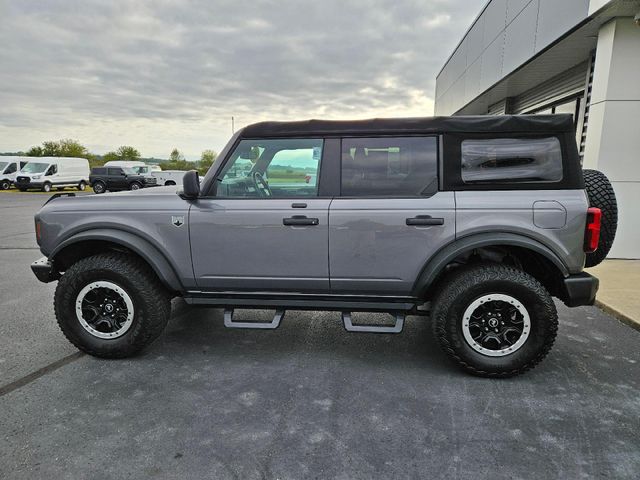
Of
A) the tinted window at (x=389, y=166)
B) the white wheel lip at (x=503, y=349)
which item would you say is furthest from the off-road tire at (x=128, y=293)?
the white wheel lip at (x=503, y=349)

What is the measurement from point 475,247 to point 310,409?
1640mm

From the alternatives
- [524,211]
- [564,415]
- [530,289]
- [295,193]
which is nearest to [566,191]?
[524,211]

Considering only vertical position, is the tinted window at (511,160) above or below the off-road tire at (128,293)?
above

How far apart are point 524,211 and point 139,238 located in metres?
3.01

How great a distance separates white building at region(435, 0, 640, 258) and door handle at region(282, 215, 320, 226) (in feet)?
18.9

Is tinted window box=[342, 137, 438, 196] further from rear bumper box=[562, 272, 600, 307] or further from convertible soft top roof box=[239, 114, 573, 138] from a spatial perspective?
rear bumper box=[562, 272, 600, 307]

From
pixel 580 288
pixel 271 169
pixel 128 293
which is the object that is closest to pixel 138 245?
pixel 128 293

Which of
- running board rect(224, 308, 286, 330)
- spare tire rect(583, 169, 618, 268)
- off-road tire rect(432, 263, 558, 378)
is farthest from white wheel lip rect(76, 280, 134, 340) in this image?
spare tire rect(583, 169, 618, 268)

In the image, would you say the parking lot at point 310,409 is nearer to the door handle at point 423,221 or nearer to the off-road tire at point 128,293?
the off-road tire at point 128,293

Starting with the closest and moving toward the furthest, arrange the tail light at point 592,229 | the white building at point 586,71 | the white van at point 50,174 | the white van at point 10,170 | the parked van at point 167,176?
the tail light at point 592,229, the white building at point 586,71, the white van at point 50,174, the white van at point 10,170, the parked van at point 167,176

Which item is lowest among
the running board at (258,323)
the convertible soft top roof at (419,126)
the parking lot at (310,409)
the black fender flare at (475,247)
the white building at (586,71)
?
the parking lot at (310,409)

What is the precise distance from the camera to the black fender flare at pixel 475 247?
299 cm

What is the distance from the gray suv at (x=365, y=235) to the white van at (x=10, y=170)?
30790mm

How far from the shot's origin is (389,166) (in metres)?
3.25
